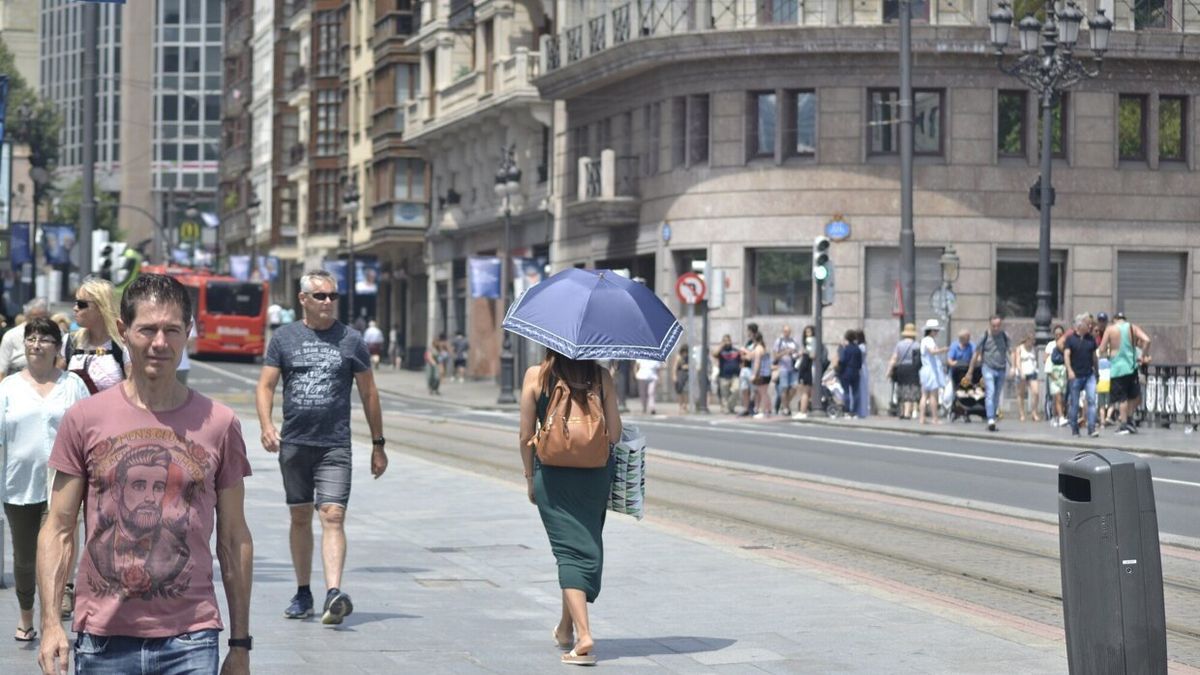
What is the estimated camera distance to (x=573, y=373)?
9836mm

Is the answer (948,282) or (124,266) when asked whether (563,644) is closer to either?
(124,266)

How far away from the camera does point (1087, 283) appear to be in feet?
145

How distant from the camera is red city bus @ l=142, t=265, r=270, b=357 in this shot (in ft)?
242

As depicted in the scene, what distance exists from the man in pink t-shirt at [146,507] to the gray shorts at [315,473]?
5316 millimetres

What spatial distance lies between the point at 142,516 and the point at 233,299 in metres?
69.7

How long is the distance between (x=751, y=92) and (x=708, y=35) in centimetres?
149

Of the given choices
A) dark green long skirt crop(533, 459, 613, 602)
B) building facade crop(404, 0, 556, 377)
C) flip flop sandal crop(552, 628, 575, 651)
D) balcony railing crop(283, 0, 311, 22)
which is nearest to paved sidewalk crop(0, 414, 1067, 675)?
flip flop sandal crop(552, 628, 575, 651)

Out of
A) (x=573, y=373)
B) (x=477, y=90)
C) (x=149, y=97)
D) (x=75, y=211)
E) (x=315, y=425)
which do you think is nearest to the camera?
(x=573, y=373)

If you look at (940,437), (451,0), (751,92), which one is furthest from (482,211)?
(940,437)

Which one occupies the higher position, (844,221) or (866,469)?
(844,221)

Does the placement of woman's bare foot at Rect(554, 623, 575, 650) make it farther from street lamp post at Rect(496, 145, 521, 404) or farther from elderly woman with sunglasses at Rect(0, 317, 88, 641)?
street lamp post at Rect(496, 145, 521, 404)

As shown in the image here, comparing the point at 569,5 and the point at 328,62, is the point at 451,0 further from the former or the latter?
the point at 328,62

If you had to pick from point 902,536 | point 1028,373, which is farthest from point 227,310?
point 902,536

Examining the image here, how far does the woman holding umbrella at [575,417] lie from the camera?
971cm
